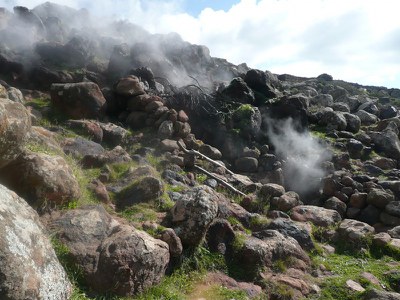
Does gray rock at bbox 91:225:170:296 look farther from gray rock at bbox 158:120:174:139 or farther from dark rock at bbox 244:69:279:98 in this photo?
dark rock at bbox 244:69:279:98

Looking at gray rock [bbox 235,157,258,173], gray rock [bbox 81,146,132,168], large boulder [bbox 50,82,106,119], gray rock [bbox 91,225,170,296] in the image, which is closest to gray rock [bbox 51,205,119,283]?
gray rock [bbox 91,225,170,296]

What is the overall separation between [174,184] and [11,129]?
5.58 metres

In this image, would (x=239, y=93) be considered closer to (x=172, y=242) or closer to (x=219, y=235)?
(x=219, y=235)

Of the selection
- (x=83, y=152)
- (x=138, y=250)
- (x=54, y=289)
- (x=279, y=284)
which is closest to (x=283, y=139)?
(x=83, y=152)

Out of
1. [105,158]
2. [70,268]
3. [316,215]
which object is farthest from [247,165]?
[70,268]

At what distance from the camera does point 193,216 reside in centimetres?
770

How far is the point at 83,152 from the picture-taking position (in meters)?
10.8

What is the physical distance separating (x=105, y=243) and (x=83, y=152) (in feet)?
16.8

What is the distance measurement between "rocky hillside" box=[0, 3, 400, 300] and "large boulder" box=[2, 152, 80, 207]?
0.07 ft

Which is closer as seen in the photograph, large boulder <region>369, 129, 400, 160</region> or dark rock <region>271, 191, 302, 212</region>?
dark rock <region>271, 191, 302, 212</region>

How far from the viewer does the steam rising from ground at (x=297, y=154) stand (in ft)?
47.4

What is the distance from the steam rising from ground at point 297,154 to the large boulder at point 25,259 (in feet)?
34.6

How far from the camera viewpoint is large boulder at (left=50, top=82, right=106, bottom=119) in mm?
13453

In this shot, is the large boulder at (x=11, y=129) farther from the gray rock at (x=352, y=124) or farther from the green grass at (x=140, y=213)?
the gray rock at (x=352, y=124)
